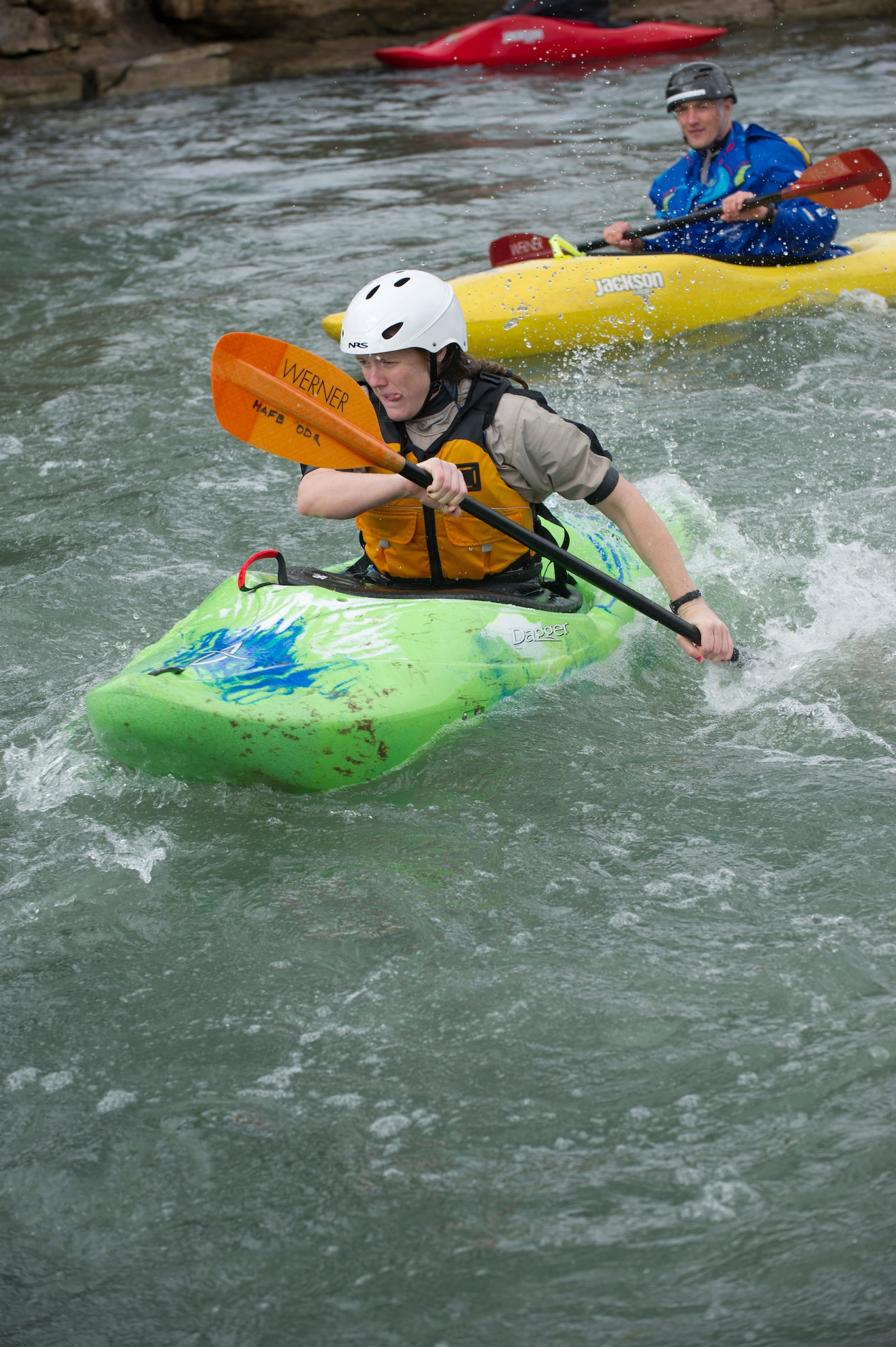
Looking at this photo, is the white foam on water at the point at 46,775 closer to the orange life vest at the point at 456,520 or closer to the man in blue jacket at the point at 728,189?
the orange life vest at the point at 456,520

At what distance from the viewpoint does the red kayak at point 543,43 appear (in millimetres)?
14484

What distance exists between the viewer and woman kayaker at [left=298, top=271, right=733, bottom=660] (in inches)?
121

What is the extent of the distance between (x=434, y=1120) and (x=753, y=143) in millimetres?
5823

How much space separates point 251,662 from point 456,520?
0.64 m

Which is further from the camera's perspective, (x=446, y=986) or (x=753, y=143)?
(x=753, y=143)

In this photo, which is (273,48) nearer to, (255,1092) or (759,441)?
(759,441)

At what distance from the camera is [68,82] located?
48.1 feet

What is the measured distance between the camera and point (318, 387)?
3154 millimetres

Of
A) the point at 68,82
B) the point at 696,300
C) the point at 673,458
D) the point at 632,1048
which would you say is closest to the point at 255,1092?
the point at 632,1048

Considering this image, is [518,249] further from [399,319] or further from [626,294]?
[399,319]

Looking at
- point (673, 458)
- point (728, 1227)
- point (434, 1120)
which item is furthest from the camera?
point (673, 458)

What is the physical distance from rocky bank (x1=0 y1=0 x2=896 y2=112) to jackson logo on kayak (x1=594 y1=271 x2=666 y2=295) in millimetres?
10638

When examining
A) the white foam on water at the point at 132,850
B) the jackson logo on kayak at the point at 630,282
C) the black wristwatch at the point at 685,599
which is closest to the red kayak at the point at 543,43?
the jackson logo on kayak at the point at 630,282

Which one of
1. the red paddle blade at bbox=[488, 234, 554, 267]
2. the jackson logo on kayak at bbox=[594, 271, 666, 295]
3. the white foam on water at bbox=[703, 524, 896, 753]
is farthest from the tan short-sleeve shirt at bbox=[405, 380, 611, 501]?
the red paddle blade at bbox=[488, 234, 554, 267]
